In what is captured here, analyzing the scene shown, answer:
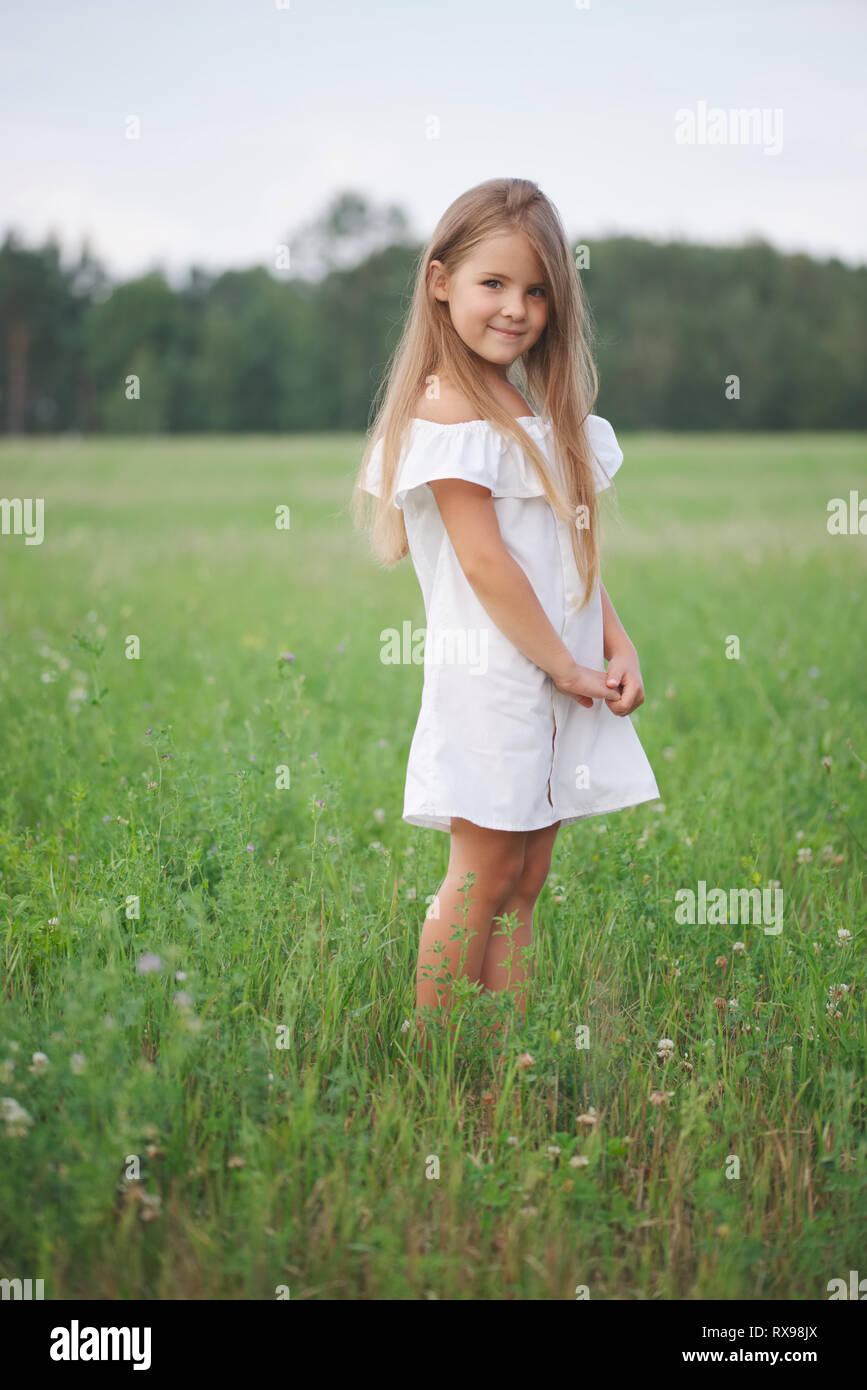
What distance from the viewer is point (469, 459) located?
2273 mm

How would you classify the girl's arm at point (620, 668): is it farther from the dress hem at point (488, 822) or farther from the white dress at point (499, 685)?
the dress hem at point (488, 822)

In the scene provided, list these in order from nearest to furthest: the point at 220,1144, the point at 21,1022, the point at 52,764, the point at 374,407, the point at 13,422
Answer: the point at 220,1144, the point at 21,1022, the point at 374,407, the point at 52,764, the point at 13,422

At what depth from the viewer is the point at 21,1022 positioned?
2.28 meters

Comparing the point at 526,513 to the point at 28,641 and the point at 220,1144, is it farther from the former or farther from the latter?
the point at 28,641

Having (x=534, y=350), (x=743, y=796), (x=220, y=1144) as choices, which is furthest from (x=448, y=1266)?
(x=743, y=796)

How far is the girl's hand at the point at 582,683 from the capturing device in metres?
2.36

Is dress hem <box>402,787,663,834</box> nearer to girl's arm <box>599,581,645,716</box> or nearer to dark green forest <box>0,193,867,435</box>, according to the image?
girl's arm <box>599,581,645,716</box>

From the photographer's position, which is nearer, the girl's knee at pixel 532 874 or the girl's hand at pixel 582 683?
the girl's hand at pixel 582 683

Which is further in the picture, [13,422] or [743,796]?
[13,422]

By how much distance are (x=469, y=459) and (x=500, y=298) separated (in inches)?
15.3
